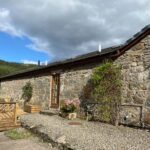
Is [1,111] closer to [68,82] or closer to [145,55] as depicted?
[68,82]

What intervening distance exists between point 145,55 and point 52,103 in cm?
732

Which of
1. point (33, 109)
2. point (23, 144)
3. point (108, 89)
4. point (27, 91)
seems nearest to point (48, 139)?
point (23, 144)

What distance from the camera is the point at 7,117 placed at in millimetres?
12641

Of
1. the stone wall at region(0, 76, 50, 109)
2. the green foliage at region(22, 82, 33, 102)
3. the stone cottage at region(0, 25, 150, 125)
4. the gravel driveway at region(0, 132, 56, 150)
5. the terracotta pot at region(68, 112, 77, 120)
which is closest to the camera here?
the gravel driveway at region(0, 132, 56, 150)

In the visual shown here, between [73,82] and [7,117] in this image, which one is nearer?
[7,117]

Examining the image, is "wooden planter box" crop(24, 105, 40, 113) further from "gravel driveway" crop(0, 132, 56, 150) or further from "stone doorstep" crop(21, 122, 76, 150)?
"gravel driveway" crop(0, 132, 56, 150)

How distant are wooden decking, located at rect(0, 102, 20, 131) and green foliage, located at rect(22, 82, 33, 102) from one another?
565 cm

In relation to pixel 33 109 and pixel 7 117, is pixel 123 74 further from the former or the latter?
pixel 33 109

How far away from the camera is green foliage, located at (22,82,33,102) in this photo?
19.1 meters

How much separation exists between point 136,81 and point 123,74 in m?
0.78

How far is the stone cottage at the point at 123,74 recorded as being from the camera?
34.6 feet

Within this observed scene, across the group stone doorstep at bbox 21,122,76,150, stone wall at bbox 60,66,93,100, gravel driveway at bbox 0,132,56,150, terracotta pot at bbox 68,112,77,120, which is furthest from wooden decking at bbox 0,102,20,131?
stone wall at bbox 60,66,93,100

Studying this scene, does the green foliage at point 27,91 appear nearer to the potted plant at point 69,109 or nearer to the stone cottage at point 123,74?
the stone cottage at point 123,74

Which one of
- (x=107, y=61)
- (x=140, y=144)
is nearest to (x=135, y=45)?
(x=107, y=61)
